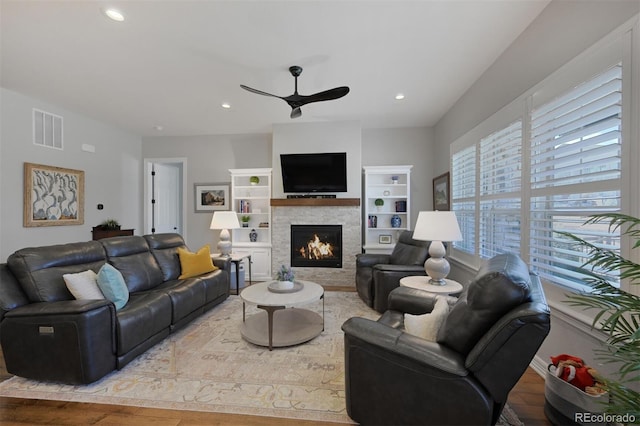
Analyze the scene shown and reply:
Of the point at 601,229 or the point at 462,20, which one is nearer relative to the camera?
the point at 601,229

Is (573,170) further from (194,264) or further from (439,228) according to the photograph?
(194,264)

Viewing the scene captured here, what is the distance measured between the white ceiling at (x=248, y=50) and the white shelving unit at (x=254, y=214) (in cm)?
153

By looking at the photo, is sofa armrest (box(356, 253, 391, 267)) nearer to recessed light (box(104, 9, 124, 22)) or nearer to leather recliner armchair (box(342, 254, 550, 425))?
leather recliner armchair (box(342, 254, 550, 425))

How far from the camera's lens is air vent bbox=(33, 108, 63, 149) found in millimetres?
3894

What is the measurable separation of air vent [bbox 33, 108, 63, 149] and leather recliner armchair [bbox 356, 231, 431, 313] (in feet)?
16.4

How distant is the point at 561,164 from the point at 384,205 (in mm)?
3232

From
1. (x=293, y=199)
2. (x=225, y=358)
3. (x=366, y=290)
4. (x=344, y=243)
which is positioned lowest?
(x=225, y=358)

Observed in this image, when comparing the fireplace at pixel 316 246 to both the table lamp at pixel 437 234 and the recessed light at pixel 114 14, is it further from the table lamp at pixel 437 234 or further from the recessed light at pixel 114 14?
the recessed light at pixel 114 14

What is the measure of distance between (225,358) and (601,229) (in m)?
2.93

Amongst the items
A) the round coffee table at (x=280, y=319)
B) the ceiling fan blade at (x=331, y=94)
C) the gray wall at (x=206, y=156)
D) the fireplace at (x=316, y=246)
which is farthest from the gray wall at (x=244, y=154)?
the round coffee table at (x=280, y=319)

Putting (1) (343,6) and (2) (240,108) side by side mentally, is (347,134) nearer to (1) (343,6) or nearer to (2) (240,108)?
(2) (240,108)

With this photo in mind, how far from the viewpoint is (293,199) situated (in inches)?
191

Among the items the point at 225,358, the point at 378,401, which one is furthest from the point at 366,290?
the point at 378,401

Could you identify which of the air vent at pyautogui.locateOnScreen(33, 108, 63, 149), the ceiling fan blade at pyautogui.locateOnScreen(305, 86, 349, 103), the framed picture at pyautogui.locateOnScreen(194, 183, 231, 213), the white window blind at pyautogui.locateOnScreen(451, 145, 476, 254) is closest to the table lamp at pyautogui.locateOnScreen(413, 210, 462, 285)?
the white window blind at pyautogui.locateOnScreen(451, 145, 476, 254)
